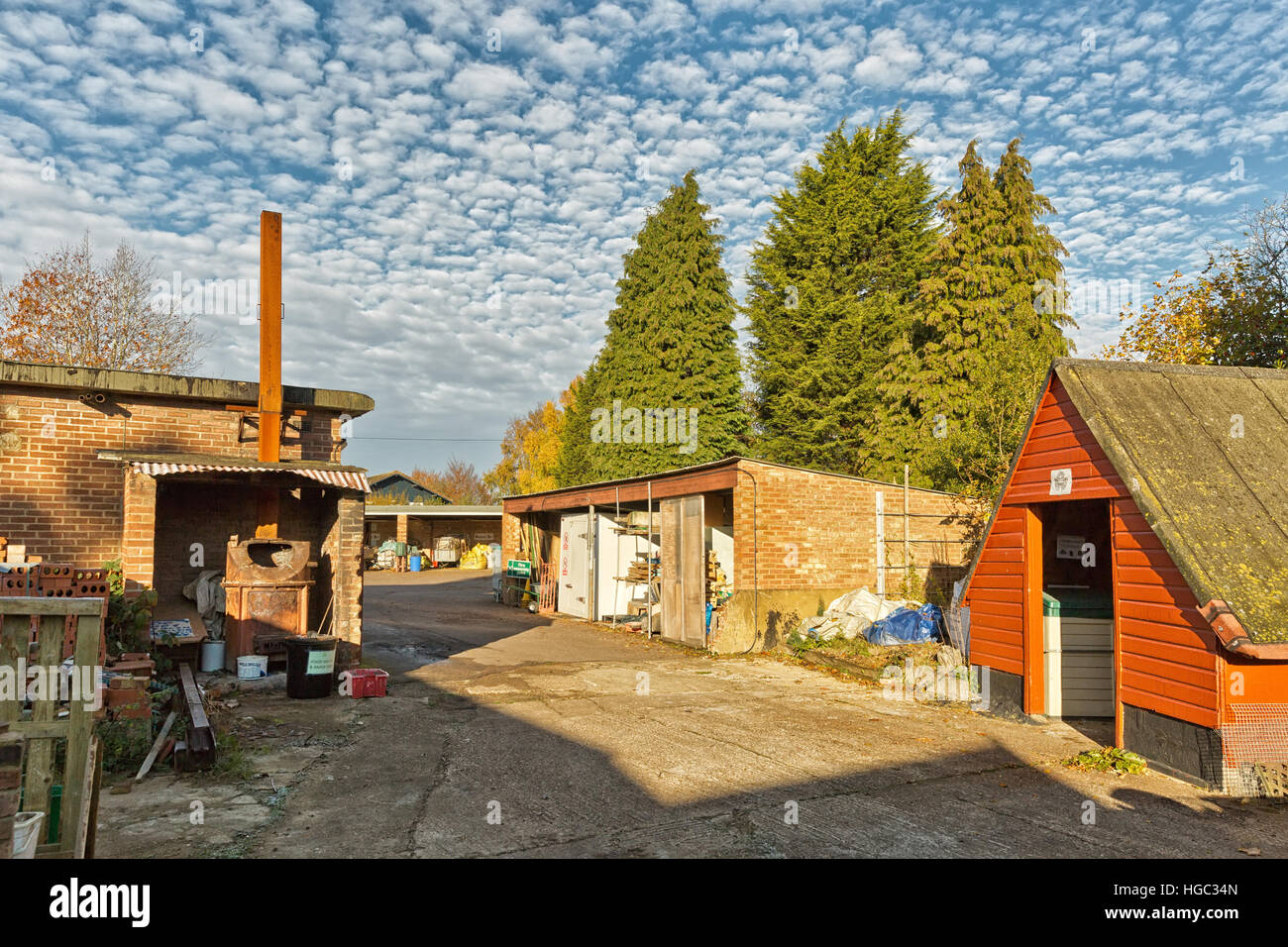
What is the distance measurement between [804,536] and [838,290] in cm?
1703

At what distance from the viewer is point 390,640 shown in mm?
16844

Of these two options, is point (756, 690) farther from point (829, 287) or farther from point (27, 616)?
point (829, 287)

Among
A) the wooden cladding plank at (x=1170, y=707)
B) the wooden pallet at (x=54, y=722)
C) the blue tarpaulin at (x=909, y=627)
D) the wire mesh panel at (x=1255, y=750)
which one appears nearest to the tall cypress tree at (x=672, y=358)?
the blue tarpaulin at (x=909, y=627)

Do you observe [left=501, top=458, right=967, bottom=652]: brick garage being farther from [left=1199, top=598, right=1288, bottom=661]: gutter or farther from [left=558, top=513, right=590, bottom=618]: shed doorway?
[left=1199, top=598, right=1288, bottom=661]: gutter

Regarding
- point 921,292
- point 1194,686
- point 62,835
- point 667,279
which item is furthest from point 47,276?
point 1194,686

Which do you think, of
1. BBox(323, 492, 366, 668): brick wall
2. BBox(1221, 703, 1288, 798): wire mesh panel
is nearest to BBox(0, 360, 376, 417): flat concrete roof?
BBox(323, 492, 366, 668): brick wall

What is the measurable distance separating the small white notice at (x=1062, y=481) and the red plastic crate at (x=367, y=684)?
886 cm

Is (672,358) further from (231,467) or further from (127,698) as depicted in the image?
(127,698)

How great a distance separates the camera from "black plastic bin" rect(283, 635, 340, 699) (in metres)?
10.5

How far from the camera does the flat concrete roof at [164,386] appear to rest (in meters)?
11.0

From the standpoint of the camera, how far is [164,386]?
1177 centimetres

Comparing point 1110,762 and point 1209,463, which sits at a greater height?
point 1209,463

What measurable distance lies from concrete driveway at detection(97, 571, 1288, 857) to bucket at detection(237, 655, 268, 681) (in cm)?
96

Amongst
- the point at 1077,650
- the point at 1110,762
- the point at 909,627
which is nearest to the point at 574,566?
the point at 909,627
